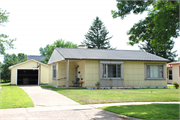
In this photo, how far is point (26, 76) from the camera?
89.9 ft

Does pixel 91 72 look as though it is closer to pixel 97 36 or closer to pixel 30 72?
pixel 30 72

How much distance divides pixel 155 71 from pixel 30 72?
17.1 m

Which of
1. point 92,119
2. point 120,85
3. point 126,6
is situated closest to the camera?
point 92,119

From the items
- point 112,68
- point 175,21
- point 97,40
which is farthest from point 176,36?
point 97,40

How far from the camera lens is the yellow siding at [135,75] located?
62.2ft

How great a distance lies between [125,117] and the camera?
277 inches

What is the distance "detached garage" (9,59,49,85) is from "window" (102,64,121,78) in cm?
1017

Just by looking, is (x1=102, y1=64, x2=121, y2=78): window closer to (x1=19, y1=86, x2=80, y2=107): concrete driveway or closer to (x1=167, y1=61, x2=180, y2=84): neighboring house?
(x1=19, y1=86, x2=80, y2=107): concrete driveway

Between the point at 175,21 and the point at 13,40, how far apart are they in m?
13.6

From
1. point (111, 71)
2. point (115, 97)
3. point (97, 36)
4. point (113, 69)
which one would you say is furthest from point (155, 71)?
point (97, 36)

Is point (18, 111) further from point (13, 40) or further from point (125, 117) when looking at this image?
point (13, 40)

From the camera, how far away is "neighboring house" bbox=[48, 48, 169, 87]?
17.9m

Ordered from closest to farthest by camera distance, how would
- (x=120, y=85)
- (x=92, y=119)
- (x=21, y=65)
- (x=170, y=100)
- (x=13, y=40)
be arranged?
(x=92, y=119) < (x=170, y=100) < (x=13, y=40) < (x=120, y=85) < (x=21, y=65)

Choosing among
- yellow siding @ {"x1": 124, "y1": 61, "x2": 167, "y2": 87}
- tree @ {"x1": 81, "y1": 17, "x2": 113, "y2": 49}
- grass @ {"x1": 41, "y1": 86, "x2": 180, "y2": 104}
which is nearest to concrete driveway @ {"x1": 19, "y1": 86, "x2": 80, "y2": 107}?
grass @ {"x1": 41, "y1": 86, "x2": 180, "y2": 104}
